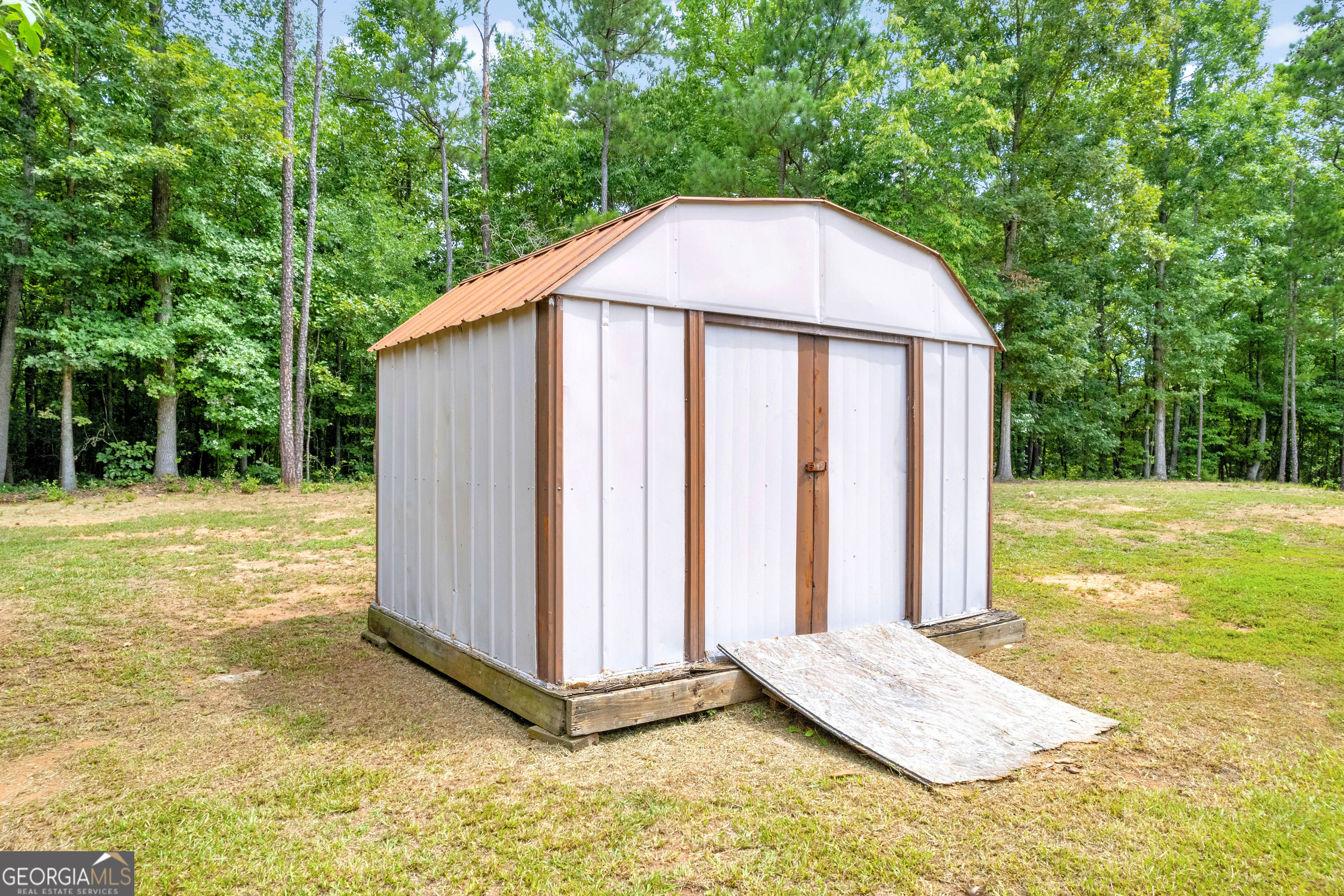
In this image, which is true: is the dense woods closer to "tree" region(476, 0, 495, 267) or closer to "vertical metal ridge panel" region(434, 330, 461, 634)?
"tree" region(476, 0, 495, 267)

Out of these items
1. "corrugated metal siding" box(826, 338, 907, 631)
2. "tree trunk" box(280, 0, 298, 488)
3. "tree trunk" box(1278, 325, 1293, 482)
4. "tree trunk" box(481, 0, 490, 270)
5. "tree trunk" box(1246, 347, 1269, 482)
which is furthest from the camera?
"tree trunk" box(1246, 347, 1269, 482)

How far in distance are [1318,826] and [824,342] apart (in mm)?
3384

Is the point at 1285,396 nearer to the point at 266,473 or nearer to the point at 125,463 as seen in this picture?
the point at 266,473

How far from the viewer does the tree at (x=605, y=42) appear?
59.9ft

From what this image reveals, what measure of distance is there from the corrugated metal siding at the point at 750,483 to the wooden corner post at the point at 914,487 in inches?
43.1

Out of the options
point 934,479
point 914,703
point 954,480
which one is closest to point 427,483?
point 914,703

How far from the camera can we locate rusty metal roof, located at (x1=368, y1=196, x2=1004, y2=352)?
404 cm

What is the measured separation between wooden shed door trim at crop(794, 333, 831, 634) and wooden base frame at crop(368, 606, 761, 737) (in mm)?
766

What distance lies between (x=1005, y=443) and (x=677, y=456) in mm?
17512

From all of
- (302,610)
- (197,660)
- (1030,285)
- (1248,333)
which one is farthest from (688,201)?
(1248,333)

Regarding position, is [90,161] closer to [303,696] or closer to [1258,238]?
[303,696]

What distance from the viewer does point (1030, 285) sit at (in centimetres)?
1897

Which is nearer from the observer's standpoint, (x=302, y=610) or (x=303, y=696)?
(x=303, y=696)

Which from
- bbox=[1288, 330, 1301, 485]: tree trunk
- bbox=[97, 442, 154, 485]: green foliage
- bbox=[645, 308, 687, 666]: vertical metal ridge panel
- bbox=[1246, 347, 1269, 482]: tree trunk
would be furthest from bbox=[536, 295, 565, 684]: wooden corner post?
bbox=[1246, 347, 1269, 482]: tree trunk
